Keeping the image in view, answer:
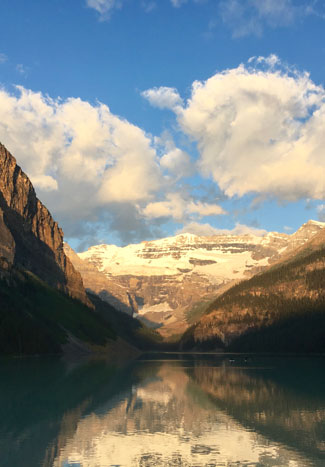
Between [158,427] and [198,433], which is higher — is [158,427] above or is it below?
above

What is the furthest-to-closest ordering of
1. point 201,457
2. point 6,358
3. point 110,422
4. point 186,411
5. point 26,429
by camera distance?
point 6,358 → point 186,411 → point 110,422 → point 26,429 → point 201,457

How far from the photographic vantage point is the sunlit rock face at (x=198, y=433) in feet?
121

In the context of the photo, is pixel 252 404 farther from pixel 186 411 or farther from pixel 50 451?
pixel 50 451

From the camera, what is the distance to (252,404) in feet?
216

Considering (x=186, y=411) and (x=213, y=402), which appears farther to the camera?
(x=213, y=402)

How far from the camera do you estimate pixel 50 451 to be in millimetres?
38406

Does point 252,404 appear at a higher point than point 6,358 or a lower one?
lower

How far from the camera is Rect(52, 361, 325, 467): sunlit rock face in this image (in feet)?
121

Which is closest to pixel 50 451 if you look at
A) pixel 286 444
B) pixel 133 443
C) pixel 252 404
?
pixel 133 443

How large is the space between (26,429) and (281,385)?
5802 centimetres

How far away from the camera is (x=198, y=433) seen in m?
46.0

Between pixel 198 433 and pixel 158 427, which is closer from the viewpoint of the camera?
pixel 198 433

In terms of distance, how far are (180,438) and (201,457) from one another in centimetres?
684

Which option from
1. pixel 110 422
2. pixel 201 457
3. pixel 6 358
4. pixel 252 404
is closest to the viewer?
pixel 201 457
